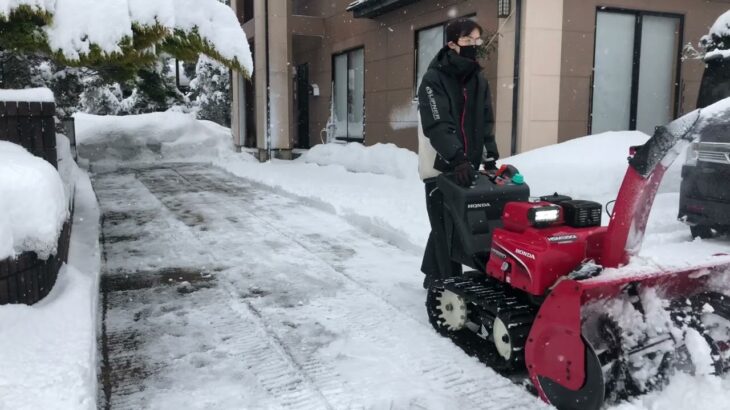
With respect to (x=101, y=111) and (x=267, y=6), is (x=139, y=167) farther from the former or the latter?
(x=101, y=111)

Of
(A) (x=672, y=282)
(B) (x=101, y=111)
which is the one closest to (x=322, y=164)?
(A) (x=672, y=282)

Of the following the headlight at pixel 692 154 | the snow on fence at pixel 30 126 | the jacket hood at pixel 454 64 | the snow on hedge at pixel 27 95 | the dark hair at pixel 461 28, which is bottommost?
the headlight at pixel 692 154

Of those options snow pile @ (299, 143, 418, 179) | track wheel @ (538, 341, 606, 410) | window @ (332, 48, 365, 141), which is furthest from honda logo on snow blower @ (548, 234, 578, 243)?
window @ (332, 48, 365, 141)

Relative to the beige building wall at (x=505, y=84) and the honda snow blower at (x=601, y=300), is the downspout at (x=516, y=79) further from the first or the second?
the honda snow blower at (x=601, y=300)

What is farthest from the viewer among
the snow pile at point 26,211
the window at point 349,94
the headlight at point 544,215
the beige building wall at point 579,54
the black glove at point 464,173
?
the window at point 349,94

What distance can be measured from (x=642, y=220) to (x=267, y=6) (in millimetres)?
15087

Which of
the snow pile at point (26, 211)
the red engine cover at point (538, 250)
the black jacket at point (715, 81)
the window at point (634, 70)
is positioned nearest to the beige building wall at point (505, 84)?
the window at point (634, 70)

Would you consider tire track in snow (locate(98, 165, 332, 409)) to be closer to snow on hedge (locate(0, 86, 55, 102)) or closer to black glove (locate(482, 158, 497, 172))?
snow on hedge (locate(0, 86, 55, 102))

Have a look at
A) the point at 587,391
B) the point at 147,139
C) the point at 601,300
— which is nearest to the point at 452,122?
the point at 601,300

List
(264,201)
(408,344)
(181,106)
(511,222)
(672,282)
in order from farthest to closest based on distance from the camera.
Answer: (181,106) → (264,201) → (408,344) → (511,222) → (672,282)

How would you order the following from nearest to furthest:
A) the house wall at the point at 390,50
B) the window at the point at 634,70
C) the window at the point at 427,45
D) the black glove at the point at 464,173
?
the black glove at the point at 464,173, the window at the point at 634,70, the house wall at the point at 390,50, the window at the point at 427,45

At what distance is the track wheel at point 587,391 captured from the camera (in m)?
2.71

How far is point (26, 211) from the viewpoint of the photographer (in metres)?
3.63

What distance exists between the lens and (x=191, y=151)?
751 inches
